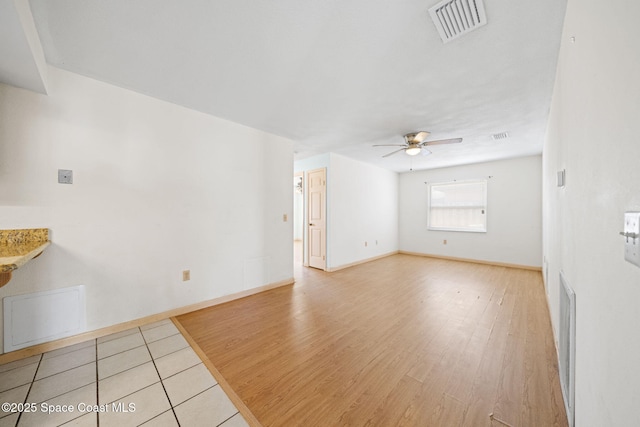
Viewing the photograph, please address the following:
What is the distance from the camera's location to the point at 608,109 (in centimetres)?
77

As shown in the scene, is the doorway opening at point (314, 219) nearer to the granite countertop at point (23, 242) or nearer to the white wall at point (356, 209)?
the white wall at point (356, 209)

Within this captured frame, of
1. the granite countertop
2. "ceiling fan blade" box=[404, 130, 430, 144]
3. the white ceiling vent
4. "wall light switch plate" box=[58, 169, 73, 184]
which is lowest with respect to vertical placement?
the granite countertop

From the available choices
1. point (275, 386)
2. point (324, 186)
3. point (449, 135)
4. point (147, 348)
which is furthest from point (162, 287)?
point (449, 135)

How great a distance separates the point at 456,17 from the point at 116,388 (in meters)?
3.31

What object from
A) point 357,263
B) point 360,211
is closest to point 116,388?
point 357,263

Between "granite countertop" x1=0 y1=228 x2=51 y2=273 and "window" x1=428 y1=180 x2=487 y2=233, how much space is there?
677 centimetres

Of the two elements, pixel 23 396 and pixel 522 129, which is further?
pixel 522 129

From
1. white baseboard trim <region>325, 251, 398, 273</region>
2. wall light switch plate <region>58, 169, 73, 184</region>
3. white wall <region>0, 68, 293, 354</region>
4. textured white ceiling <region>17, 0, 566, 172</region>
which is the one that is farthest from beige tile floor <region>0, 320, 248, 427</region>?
white baseboard trim <region>325, 251, 398, 273</region>

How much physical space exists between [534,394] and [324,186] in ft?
12.9

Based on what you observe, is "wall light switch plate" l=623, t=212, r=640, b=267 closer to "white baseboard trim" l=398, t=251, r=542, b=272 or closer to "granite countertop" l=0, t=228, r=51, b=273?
"granite countertop" l=0, t=228, r=51, b=273

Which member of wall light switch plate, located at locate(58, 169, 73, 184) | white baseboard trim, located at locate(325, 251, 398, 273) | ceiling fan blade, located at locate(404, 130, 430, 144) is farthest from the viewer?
white baseboard trim, located at locate(325, 251, 398, 273)

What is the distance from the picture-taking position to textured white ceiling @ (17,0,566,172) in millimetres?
1443

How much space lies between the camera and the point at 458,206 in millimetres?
5801

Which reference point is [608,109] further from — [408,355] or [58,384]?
[58,384]
